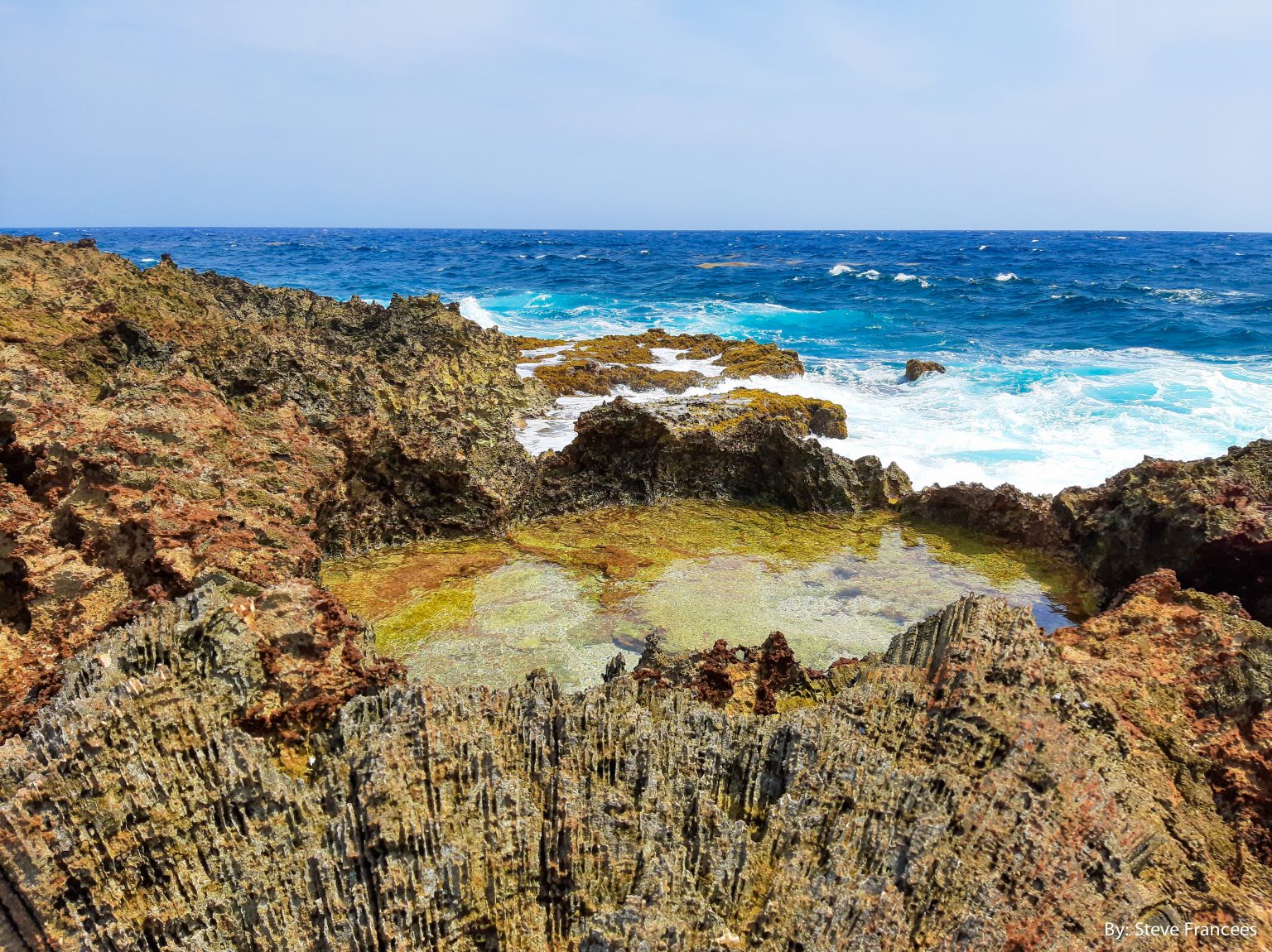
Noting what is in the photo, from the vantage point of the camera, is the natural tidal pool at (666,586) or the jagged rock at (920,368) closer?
the natural tidal pool at (666,586)

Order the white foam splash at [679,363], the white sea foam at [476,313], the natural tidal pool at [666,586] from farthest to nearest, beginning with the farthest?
the white sea foam at [476,313] → the white foam splash at [679,363] → the natural tidal pool at [666,586]

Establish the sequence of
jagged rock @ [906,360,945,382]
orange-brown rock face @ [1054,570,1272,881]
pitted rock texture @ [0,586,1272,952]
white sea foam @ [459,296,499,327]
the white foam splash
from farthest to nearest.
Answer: white sea foam @ [459,296,499,327] → jagged rock @ [906,360,945,382] → the white foam splash → orange-brown rock face @ [1054,570,1272,881] → pitted rock texture @ [0,586,1272,952]

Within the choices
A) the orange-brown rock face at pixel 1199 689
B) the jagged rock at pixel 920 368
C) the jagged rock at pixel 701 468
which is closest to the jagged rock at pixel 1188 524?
the orange-brown rock face at pixel 1199 689

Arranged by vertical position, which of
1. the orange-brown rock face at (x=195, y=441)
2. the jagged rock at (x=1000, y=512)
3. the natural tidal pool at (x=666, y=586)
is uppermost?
the orange-brown rock face at (x=195, y=441)

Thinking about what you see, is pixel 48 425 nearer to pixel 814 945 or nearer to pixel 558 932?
pixel 558 932

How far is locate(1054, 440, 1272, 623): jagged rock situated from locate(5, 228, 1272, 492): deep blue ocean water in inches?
164

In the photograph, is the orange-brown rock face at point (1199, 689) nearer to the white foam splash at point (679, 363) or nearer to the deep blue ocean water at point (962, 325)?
the deep blue ocean water at point (962, 325)

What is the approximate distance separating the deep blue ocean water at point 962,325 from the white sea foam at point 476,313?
0.53 feet

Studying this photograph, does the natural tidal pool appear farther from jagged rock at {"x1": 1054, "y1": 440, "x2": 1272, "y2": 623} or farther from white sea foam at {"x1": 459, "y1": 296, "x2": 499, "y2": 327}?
white sea foam at {"x1": 459, "y1": 296, "x2": 499, "y2": 327}

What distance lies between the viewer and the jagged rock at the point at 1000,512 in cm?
790

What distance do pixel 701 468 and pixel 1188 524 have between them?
4930 mm

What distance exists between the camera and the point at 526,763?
296cm

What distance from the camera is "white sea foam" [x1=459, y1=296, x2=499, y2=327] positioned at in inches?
1078

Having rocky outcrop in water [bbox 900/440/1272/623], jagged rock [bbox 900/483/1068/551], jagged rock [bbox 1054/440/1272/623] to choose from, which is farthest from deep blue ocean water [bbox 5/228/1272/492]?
jagged rock [bbox 1054/440/1272/623]
